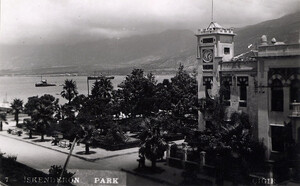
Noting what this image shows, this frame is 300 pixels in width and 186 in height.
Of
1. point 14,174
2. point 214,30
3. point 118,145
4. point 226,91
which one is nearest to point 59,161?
point 118,145

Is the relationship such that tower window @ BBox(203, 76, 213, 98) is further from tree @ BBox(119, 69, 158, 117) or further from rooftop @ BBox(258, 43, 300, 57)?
tree @ BBox(119, 69, 158, 117)

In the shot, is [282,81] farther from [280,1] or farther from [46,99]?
[46,99]

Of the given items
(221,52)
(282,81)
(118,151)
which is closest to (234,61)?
(221,52)

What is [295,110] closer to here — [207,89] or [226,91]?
[226,91]

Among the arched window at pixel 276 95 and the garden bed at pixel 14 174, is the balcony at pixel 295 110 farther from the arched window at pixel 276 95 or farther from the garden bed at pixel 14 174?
the garden bed at pixel 14 174

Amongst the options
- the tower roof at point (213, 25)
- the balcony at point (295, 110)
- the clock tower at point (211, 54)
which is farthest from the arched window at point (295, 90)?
the tower roof at point (213, 25)

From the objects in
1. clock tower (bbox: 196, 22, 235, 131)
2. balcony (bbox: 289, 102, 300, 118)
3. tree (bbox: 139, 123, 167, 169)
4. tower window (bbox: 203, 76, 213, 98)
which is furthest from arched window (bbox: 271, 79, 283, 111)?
tree (bbox: 139, 123, 167, 169)

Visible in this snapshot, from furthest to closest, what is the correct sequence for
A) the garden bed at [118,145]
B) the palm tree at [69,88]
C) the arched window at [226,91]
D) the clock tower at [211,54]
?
the palm tree at [69,88] → the garden bed at [118,145] → the clock tower at [211,54] → the arched window at [226,91]
